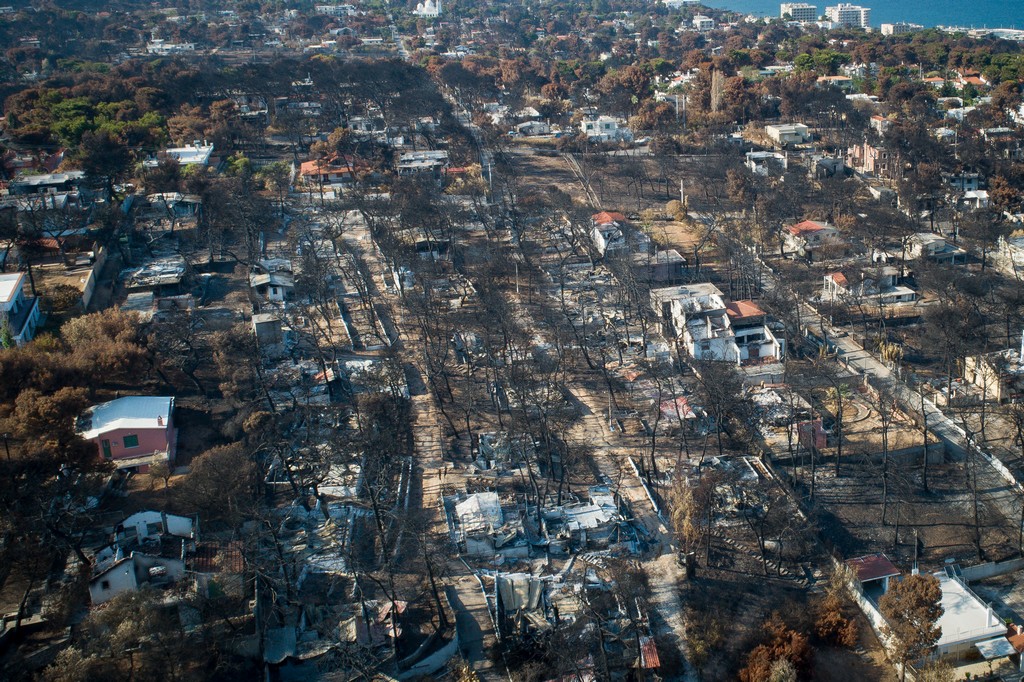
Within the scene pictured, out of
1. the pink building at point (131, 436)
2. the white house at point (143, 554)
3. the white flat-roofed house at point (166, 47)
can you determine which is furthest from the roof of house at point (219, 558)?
the white flat-roofed house at point (166, 47)

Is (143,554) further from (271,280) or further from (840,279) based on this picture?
(840,279)

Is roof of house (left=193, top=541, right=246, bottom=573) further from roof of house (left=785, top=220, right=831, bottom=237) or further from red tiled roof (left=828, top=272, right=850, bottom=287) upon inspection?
roof of house (left=785, top=220, right=831, bottom=237)

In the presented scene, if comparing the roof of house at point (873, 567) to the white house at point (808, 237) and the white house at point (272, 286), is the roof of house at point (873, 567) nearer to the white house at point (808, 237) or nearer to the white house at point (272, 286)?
the white house at point (808, 237)

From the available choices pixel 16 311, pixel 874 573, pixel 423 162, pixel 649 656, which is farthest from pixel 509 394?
pixel 423 162

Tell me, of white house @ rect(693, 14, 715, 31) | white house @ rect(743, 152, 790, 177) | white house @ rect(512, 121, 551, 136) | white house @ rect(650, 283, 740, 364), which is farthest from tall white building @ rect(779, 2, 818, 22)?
white house @ rect(650, 283, 740, 364)

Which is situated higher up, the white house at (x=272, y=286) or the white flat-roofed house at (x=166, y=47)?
the white flat-roofed house at (x=166, y=47)

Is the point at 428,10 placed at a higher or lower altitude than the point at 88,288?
higher
